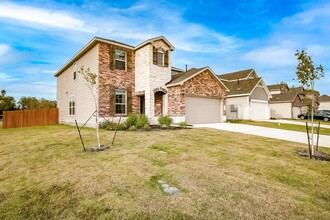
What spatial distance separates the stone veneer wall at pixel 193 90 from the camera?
47.8 feet

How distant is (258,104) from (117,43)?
734 inches

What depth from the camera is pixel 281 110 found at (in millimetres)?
33031

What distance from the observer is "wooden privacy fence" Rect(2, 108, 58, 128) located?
60.1ft

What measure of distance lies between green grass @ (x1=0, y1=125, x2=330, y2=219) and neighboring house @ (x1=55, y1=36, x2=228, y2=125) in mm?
8254

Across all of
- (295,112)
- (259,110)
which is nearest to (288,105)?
(295,112)

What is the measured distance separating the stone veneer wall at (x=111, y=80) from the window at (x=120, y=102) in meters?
0.33

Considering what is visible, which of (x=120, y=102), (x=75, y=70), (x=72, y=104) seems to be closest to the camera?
(x=120, y=102)

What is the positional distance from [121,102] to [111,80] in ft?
6.39

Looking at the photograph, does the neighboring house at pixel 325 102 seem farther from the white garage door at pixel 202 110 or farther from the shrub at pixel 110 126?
the shrub at pixel 110 126

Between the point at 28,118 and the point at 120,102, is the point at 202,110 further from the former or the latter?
the point at 28,118

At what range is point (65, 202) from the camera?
3197 mm

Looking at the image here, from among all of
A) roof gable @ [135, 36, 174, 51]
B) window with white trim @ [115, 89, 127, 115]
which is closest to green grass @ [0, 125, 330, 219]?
window with white trim @ [115, 89, 127, 115]

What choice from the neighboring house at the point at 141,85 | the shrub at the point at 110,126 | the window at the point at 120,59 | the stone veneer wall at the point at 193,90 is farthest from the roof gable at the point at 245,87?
the shrub at the point at 110,126

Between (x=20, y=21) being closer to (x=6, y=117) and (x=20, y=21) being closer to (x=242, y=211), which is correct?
(x=6, y=117)
